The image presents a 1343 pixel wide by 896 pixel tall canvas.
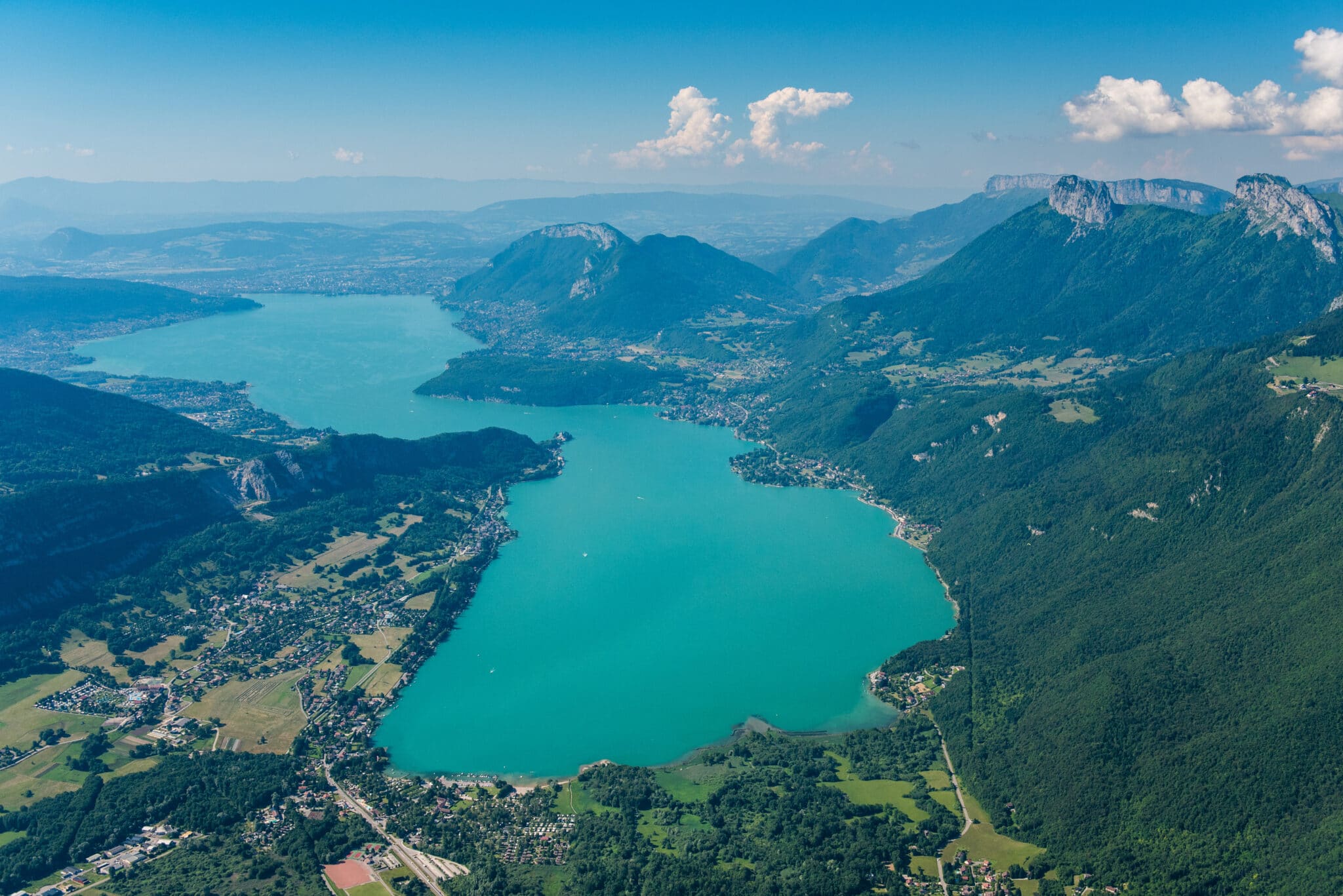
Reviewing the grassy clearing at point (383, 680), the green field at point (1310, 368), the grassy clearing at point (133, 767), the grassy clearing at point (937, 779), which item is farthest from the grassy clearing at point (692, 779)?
the green field at point (1310, 368)

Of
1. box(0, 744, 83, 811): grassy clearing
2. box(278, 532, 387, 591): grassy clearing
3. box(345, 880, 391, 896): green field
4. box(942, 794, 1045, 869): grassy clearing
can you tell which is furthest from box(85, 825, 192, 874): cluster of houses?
box(942, 794, 1045, 869): grassy clearing

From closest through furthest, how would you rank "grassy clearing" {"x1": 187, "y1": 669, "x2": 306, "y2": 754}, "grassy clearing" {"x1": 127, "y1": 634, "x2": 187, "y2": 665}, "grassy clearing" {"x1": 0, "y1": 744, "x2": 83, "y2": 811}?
"grassy clearing" {"x1": 0, "y1": 744, "x2": 83, "y2": 811} < "grassy clearing" {"x1": 187, "y1": 669, "x2": 306, "y2": 754} < "grassy clearing" {"x1": 127, "y1": 634, "x2": 187, "y2": 665}

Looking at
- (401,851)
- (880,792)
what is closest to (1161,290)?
(880,792)

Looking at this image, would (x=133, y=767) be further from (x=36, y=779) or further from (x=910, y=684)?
(x=910, y=684)

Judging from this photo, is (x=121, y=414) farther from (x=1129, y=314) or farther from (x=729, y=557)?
(x=1129, y=314)

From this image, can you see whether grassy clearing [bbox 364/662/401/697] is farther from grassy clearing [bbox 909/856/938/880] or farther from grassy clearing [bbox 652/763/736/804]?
grassy clearing [bbox 909/856/938/880]

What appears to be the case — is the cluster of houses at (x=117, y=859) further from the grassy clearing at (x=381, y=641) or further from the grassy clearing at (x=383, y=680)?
the grassy clearing at (x=381, y=641)
